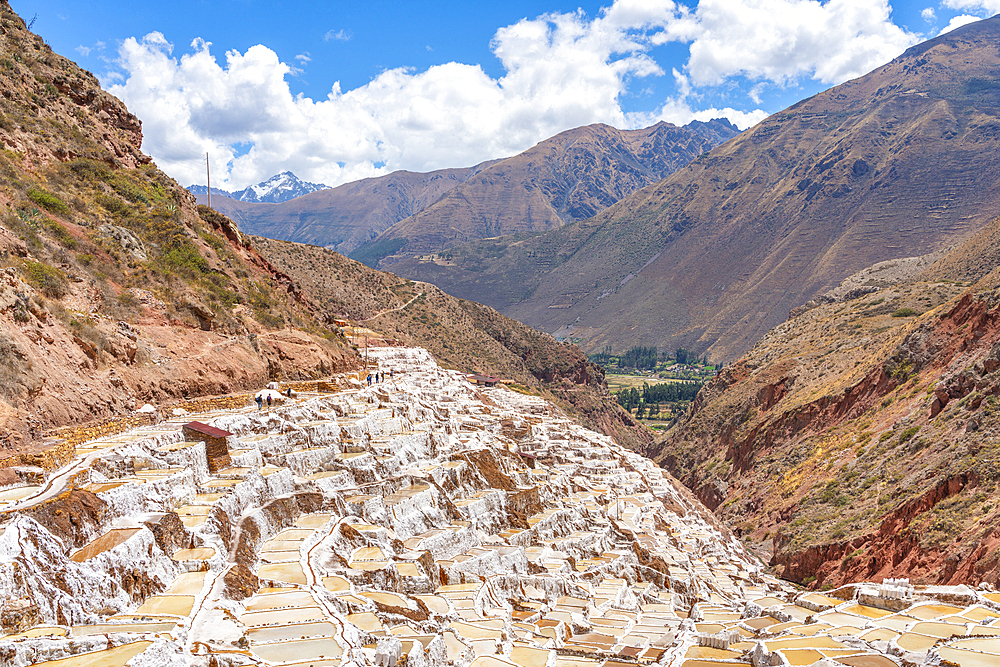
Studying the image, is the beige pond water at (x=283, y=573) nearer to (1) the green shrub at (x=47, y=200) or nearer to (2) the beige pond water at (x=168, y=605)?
(2) the beige pond water at (x=168, y=605)

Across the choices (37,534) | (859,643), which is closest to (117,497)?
(37,534)

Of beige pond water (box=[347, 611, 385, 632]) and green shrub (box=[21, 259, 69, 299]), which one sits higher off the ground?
green shrub (box=[21, 259, 69, 299])

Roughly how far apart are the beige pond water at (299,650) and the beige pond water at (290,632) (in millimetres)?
218

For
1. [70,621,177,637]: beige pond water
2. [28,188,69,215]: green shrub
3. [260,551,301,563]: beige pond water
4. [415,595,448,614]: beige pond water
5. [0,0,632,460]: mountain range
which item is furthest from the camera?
[28,188,69,215]: green shrub

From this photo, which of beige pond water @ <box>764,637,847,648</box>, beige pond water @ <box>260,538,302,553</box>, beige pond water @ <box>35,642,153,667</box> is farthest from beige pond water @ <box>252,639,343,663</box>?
beige pond water @ <box>764,637,847,648</box>

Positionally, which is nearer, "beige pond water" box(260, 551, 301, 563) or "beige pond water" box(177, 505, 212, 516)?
"beige pond water" box(177, 505, 212, 516)

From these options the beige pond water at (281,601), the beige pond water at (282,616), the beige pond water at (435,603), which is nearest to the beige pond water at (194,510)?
the beige pond water at (281,601)

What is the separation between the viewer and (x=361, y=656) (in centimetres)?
1521

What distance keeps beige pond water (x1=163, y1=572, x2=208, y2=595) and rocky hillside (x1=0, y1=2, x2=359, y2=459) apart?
267 inches

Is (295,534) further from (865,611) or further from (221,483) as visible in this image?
(865,611)

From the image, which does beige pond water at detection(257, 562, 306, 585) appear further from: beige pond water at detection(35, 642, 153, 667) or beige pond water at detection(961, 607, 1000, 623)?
beige pond water at detection(961, 607, 1000, 623)

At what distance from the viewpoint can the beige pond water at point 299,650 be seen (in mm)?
14422

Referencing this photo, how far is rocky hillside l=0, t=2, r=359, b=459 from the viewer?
77.2ft

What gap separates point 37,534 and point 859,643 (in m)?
18.6
